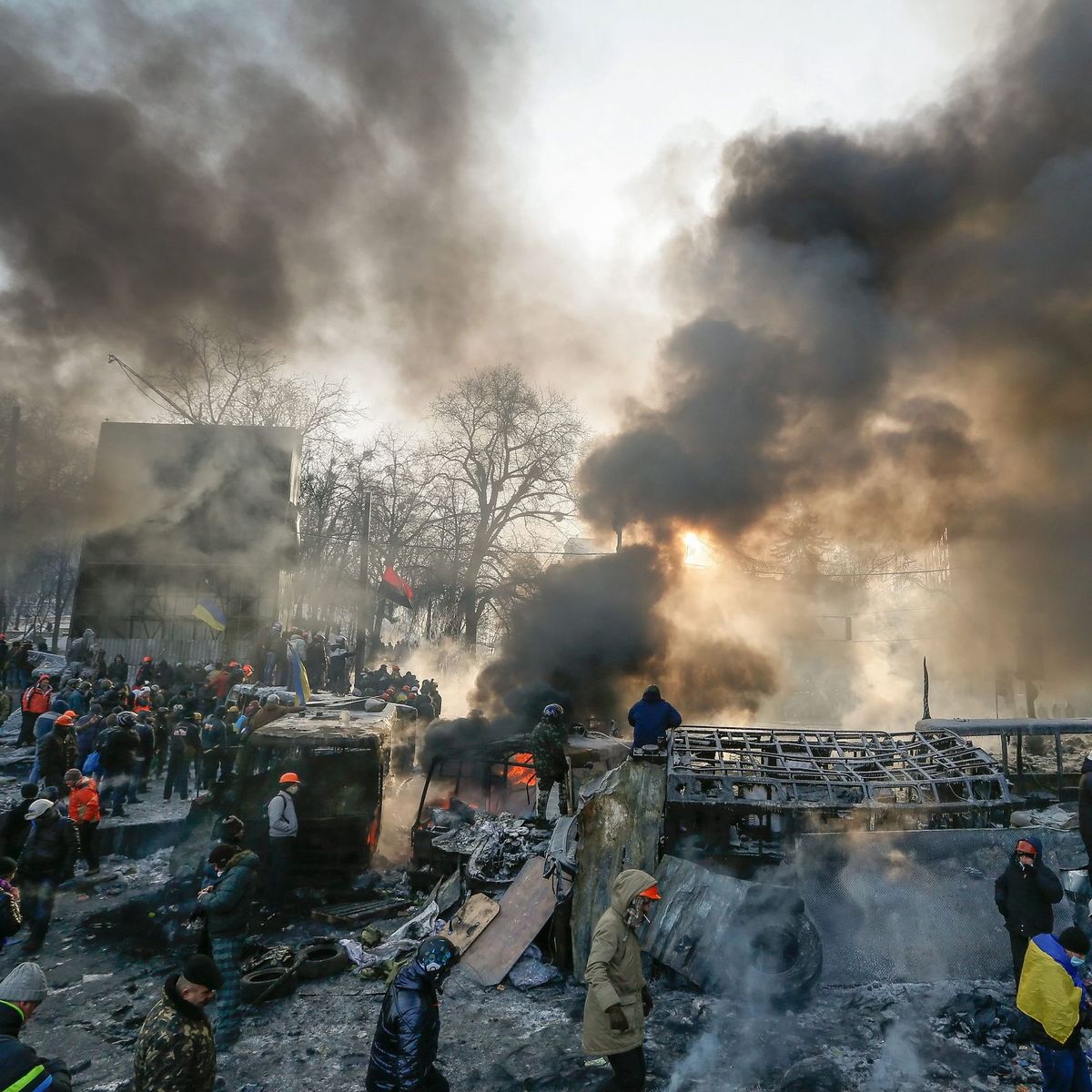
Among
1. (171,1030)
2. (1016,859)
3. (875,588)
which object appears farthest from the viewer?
(875,588)

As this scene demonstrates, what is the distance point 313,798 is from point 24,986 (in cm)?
649

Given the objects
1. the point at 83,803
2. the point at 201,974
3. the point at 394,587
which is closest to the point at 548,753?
the point at 83,803

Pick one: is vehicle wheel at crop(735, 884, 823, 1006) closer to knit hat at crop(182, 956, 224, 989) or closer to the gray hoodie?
knit hat at crop(182, 956, 224, 989)

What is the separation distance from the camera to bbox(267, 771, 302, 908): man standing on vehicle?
791cm

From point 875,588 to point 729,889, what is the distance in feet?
99.5

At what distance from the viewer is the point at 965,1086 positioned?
467 centimetres

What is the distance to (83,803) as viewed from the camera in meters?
8.58

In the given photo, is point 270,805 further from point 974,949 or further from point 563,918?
point 974,949

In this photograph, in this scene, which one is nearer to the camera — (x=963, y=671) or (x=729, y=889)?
(x=729, y=889)

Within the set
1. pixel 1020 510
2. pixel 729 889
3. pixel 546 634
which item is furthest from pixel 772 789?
pixel 1020 510

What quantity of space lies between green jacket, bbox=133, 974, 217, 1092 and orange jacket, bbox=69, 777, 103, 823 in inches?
264

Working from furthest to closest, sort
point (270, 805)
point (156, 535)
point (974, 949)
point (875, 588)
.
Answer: point (875, 588) < point (156, 535) < point (270, 805) < point (974, 949)

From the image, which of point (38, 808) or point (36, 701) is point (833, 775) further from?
point (36, 701)

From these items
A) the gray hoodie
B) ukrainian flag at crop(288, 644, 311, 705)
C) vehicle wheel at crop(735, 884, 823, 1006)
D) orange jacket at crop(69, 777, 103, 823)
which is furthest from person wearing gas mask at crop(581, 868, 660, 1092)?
ukrainian flag at crop(288, 644, 311, 705)
